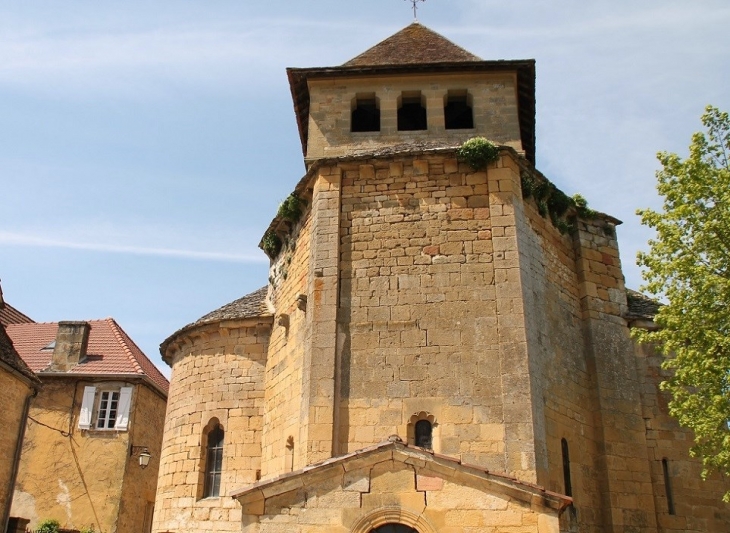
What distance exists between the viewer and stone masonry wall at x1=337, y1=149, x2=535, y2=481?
35.1 feet

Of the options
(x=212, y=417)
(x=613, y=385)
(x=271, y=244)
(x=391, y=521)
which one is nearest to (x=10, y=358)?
(x=212, y=417)

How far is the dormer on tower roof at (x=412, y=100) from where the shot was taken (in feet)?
45.4

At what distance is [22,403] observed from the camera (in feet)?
51.6

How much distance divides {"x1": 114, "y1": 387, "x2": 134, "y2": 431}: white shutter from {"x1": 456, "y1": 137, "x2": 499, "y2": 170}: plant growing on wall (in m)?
13.2

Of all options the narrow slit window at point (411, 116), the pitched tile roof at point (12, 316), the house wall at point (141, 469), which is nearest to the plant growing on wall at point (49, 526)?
the house wall at point (141, 469)

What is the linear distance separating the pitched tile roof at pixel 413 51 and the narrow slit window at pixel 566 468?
7.63 meters

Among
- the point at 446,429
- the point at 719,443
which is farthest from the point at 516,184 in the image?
the point at 719,443

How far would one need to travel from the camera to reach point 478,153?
1240 cm

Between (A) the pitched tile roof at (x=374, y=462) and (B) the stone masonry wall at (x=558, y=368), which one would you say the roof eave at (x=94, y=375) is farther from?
(A) the pitched tile roof at (x=374, y=462)

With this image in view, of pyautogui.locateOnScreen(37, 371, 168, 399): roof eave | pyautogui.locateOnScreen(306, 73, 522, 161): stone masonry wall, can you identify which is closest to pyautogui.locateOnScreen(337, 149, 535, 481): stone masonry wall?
pyautogui.locateOnScreen(306, 73, 522, 161): stone masonry wall

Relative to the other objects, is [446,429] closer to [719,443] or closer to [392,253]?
[392,253]

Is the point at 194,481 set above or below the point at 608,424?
below

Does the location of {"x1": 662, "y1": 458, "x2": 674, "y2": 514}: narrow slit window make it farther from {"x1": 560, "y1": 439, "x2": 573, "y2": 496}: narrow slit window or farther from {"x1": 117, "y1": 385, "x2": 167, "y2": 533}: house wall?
{"x1": 117, "y1": 385, "x2": 167, "y2": 533}: house wall

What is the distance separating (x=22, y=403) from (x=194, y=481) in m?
4.75
